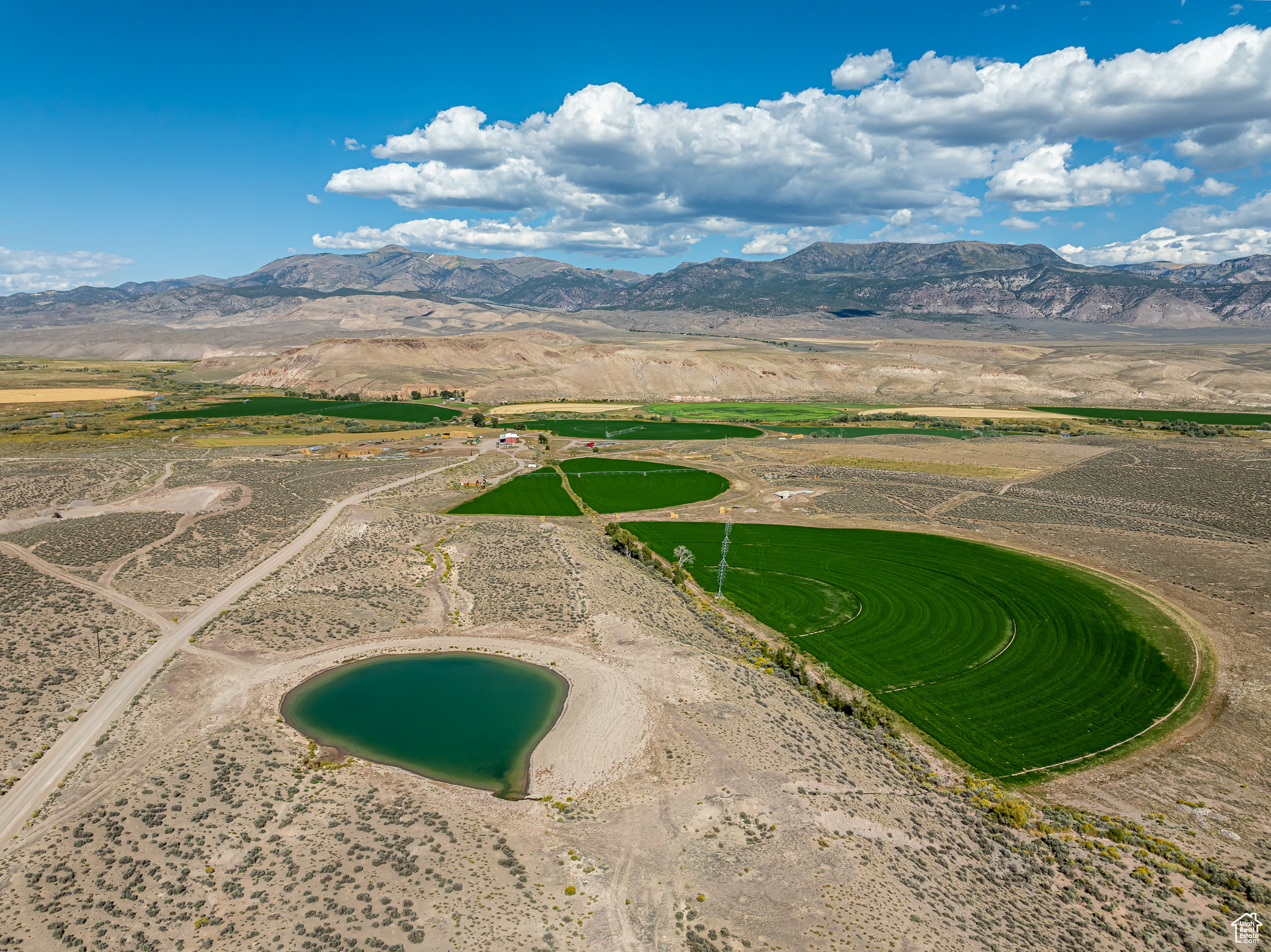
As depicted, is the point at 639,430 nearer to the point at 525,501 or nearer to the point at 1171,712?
the point at 525,501

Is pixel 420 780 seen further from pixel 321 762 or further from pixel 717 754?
pixel 717 754

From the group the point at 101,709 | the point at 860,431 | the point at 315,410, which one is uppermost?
the point at 860,431

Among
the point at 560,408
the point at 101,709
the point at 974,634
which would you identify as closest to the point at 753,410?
the point at 560,408

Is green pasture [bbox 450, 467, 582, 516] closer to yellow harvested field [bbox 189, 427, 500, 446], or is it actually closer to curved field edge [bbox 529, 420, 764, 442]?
yellow harvested field [bbox 189, 427, 500, 446]

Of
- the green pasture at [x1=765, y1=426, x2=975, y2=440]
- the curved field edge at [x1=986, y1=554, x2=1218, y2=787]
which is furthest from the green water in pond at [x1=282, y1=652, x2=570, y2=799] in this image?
the green pasture at [x1=765, y1=426, x2=975, y2=440]

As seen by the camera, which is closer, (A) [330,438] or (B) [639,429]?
(A) [330,438]

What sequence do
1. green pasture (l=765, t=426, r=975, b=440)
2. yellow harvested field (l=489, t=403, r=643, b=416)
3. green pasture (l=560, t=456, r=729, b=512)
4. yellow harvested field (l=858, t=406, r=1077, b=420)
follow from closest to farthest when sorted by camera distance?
green pasture (l=560, t=456, r=729, b=512)
green pasture (l=765, t=426, r=975, b=440)
yellow harvested field (l=858, t=406, r=1077, b=420)
yellow harvested field (l=489, t=403, r=643, b=416)

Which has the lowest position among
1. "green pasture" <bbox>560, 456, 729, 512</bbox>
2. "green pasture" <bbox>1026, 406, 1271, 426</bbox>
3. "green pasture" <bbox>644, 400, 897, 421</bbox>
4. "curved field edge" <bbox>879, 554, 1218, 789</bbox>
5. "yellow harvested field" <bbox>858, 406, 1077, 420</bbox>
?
"curved field edge" <bbox>879, 554, 1218, 789</bbox>
